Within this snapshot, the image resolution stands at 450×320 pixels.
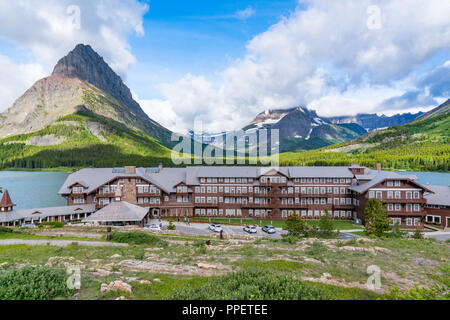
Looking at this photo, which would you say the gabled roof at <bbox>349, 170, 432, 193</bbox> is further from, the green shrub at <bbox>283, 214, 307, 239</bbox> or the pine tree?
the green shrub at <bbox>283, 214, 307, 239</bbox>

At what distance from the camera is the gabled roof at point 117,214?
150 ft

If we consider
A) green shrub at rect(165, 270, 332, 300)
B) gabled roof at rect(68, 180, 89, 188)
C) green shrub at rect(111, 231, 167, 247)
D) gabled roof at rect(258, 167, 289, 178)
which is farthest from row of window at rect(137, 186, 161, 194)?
green shrub at rect(165, 270, 332, 300)

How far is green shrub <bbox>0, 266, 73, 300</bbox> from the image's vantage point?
11961mm

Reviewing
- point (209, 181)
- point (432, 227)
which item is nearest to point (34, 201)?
point (209, 181)

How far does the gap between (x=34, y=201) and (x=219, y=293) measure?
87.9 metres

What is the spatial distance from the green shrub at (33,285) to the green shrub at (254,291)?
6.44 metres

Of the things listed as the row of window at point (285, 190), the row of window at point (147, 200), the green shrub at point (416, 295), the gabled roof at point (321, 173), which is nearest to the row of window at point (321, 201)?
the row of window at point (285, 190)

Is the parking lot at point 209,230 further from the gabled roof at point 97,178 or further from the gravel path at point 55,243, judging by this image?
the gravel path at point 55,243

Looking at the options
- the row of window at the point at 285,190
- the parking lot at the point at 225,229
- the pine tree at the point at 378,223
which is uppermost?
the row of window at the point at 285,190

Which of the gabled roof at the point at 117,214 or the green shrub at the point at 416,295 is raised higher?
the green shrub at the point at 416,295

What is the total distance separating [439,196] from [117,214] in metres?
69.3

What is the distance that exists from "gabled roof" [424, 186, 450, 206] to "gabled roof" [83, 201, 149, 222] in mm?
63264
